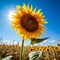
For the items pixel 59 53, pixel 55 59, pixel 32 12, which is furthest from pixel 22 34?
pixel 59 53

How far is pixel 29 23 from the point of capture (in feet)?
10.4

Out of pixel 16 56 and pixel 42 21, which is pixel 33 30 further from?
pixel 16 56

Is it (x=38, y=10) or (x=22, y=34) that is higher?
(x=38, y=10)

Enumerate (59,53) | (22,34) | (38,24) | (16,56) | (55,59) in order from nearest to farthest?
(22,34)
(38,24)
(16,56)
(55,59)
(59,53)

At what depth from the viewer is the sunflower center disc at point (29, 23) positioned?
10.4 feet

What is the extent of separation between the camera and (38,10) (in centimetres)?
349

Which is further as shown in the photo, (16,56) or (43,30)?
(16,56)

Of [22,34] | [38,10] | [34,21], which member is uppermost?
[38,10]

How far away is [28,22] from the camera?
3240 millimetres

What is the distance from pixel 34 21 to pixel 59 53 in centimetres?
478

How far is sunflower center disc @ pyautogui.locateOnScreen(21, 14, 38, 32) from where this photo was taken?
3184 mm

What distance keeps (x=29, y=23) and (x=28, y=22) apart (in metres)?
0.08

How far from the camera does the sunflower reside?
10.6 ft

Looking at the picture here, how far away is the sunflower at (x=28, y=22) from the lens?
3.22 m
